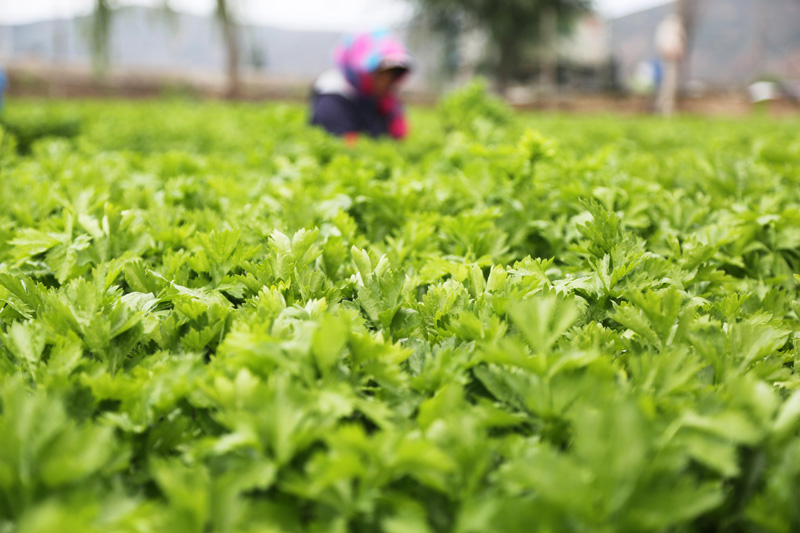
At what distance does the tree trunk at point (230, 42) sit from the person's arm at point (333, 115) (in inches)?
671

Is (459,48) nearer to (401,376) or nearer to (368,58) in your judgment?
(368,58)

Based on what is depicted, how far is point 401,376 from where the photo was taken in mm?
945

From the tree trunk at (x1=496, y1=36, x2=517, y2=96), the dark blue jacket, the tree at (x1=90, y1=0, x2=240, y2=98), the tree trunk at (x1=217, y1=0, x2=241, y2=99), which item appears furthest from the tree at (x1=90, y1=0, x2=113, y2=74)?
the tree trunk at (x1=496, y1=36, x2=517, y2=96)

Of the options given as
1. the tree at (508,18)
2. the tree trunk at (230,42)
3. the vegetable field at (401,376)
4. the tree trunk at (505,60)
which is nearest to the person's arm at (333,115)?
Answer: the vegetable field at (401,376)

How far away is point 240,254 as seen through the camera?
4.69ft

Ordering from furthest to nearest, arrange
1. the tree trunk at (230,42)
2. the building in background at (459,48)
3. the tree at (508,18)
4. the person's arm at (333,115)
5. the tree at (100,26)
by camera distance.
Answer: the tree at (508,18) → the building in background at (459,48) → the tree trunk at (230,42) → the tree at (100,26) → the person's arm at (333,115)

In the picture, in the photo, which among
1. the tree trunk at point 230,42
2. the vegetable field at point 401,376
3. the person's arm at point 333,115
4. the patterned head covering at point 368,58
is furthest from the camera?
the tree trunk at point 230,42

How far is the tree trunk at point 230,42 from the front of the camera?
2048 centimetres

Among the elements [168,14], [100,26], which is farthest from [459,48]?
[100,26]

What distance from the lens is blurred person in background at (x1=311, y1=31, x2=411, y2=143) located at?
18.2 ft

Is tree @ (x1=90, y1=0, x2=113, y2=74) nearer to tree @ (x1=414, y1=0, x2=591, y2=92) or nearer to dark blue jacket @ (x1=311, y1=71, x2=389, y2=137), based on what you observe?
dark blue jacket @ (x1=311, y1=71, x2=389, y2=137)

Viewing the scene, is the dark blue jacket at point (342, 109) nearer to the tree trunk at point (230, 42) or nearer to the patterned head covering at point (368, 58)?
the patterned head covering at point (368, 58)

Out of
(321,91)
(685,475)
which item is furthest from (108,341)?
(321,91)

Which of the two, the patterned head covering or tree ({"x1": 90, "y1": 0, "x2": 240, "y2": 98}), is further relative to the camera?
tree ({"x1": 90, "y1": 0, "x2": 240, "y2": 98})
